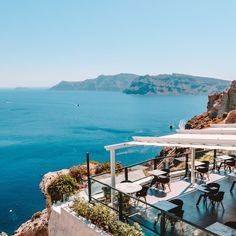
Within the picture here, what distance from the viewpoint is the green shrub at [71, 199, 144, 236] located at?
7.19 metres

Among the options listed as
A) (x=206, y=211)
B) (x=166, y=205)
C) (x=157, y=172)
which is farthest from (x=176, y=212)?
(x=157, y=172)

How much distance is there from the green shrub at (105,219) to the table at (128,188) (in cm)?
89

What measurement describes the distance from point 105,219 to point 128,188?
1.48 meters

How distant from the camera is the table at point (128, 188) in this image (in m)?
8.66

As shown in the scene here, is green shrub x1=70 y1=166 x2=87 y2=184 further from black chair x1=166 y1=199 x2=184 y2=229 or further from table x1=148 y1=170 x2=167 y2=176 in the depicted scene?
black chair x1=166 y1=199 x2=184 y2=229

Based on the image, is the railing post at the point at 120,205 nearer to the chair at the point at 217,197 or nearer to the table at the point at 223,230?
the table at the point at 223,230

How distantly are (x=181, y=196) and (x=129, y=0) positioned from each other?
916 inches

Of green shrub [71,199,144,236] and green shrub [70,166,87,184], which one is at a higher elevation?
green shrub [71,199,144,236]

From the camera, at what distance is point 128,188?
890 cm

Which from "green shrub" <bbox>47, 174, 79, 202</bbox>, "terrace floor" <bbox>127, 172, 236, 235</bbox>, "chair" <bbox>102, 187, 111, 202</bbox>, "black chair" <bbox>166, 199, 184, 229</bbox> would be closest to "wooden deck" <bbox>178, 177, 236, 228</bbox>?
"terrace floor" <bbox>127, 172, 236, 235</bbox>

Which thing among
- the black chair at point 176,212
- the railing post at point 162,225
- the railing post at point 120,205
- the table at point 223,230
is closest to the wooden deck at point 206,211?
the black chair at point 176,212

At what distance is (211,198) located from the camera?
873 centimetres

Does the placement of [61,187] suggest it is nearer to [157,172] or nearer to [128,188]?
[128,188]

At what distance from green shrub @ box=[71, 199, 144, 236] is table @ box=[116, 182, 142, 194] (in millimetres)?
887
